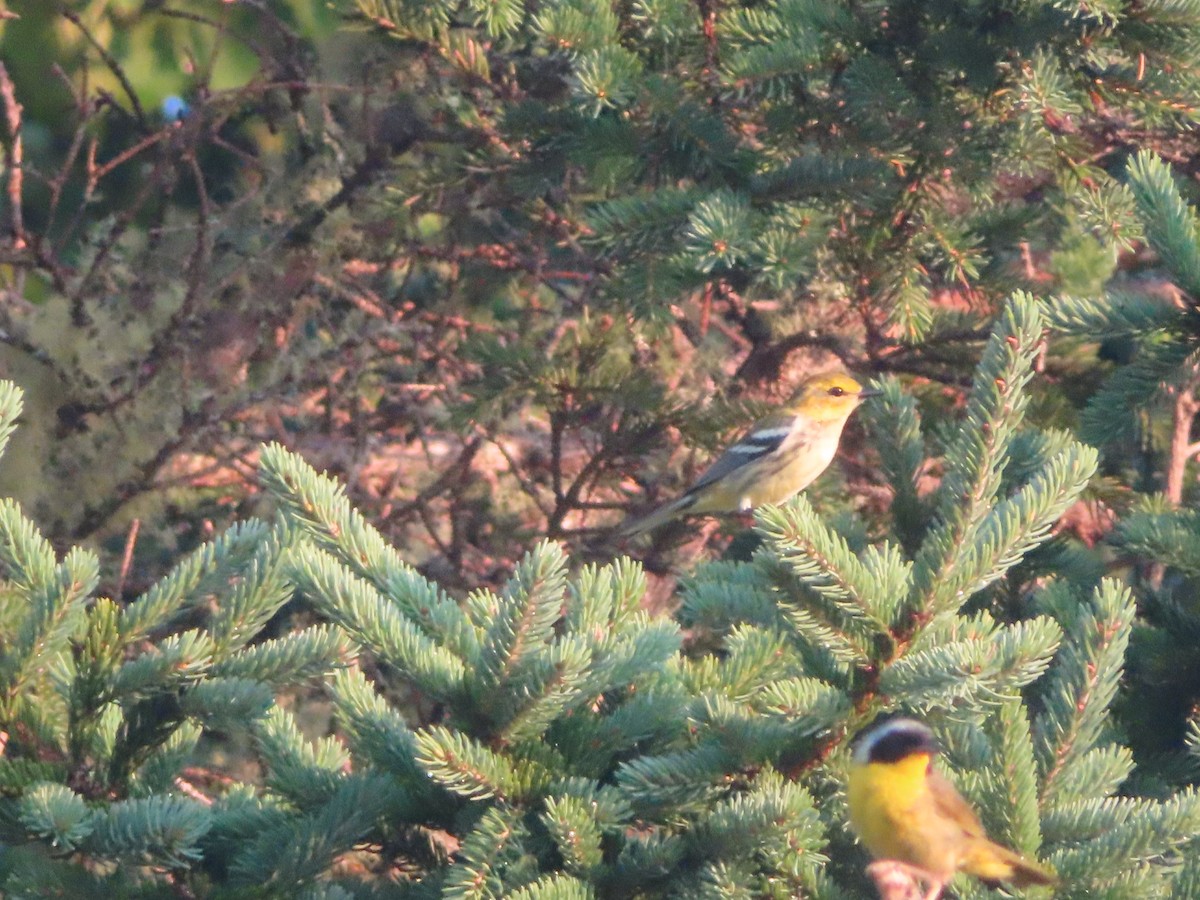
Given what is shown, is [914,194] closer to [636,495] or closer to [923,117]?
[923,117]

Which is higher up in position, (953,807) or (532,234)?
(532,234)

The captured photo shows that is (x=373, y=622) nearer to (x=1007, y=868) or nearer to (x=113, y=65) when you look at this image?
(x=1007, y=868)

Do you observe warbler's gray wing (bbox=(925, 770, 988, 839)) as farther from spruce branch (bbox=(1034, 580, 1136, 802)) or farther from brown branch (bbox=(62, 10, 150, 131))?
brown branch (bbox=(62, 10, 150, 131))

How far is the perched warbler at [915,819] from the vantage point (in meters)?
1.73

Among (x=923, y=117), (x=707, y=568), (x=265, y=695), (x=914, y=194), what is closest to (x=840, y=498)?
(x=914, y=194)

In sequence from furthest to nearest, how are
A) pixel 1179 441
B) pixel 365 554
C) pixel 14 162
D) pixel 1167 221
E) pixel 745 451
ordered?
pixel 745 451 < pixel 14 162 < pixel 1179 441 < pixel 1167 221 < pixel 365 554

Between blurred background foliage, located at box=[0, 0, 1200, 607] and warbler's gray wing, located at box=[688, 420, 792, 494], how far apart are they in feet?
0.52

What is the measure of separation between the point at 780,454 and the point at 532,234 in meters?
1.12

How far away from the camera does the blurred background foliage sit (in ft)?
9.82

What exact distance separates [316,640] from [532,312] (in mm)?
3020

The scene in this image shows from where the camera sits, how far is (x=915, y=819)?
5.75ft

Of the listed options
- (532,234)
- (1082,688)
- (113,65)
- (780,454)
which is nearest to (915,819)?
(1082,688)

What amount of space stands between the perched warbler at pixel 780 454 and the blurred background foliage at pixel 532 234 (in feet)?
0.33

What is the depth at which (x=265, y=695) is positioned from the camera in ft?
5.76
